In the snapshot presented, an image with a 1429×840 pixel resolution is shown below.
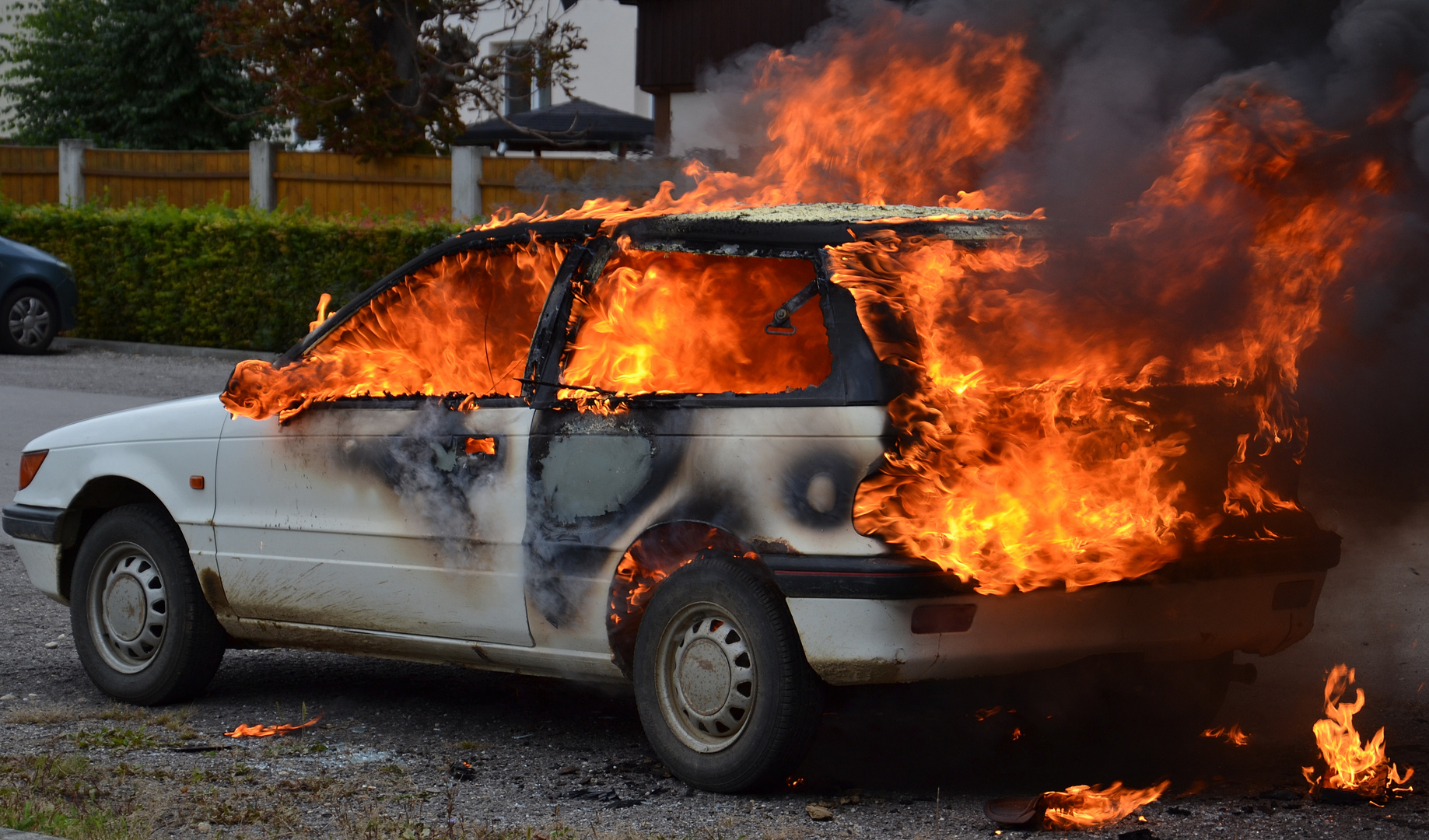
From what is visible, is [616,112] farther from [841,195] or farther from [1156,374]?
[1156,374]

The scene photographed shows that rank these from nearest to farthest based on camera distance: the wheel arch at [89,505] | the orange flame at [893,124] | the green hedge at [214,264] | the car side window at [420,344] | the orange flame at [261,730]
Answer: the orange flame at [261,730], the car side window at [420,344], the wheel arch at [89,505], the orange flame at [893,124], the green hedge at [214,264]

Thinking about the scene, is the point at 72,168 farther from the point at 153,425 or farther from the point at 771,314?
the point at 771,314

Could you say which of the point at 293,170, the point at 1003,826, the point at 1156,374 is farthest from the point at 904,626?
the point at 293,170

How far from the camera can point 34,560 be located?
6539 mm

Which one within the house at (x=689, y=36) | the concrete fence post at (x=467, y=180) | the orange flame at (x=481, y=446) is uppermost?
the house at (x=689, y=36)

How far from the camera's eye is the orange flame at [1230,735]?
5580mm

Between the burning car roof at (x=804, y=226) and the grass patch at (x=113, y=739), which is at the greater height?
the burning car roof at (x=804, y=226)

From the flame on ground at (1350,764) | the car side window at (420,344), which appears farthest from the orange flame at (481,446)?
the flame on ground at (1350,764)

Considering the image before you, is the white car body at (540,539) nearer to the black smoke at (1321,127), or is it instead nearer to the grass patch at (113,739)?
the grass patch at (113,739)

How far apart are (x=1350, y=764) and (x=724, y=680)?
5.99 feet

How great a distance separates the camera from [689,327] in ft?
17.6

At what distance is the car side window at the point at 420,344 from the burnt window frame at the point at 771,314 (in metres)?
0.47

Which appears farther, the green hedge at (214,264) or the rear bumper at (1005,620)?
the green hedge at (214,264)

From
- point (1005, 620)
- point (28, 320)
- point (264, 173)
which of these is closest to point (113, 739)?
point (1005, 620)
